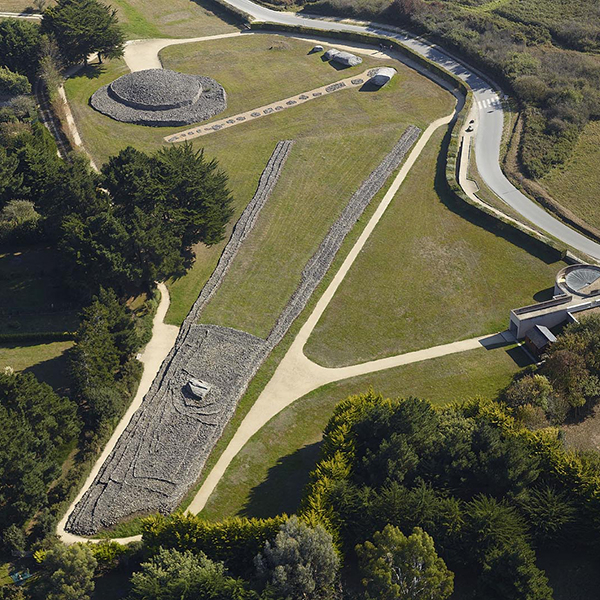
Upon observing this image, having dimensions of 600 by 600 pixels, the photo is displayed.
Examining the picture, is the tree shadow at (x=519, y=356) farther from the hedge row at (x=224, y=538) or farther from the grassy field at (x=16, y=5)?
the grassy field at (x=16, y=5)

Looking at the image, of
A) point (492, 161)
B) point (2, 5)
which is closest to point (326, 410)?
point (492, 161)

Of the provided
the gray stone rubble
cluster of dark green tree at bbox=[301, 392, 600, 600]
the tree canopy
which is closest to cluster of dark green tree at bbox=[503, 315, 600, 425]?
cluster of dark green tree at bbox=[301, 392, 600, 600]

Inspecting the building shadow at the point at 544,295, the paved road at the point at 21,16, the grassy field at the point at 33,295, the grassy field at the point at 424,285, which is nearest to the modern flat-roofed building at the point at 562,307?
the building shadow at the point at 544,295

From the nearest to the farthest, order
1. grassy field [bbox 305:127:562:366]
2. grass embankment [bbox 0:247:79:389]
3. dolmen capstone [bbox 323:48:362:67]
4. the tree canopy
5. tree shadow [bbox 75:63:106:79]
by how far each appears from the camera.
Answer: grass embankment [bbox 0:247:79:389]
grassy field [bbox 305:127:562:366]
the tree canopy
tree shadow [bbox 75:63:106:79]
dolmen capstone [bbox 323:48:362:67]

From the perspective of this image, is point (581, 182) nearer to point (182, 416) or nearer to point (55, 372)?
point (182, 416)

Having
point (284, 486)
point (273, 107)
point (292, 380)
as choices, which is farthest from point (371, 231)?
point (284, 486)

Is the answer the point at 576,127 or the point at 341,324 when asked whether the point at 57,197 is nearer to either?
the point at 341,324

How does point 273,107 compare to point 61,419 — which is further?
point 273,107

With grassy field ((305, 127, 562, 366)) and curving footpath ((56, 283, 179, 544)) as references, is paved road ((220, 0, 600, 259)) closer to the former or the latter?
grassy field ((305, 127, 562, 366))
